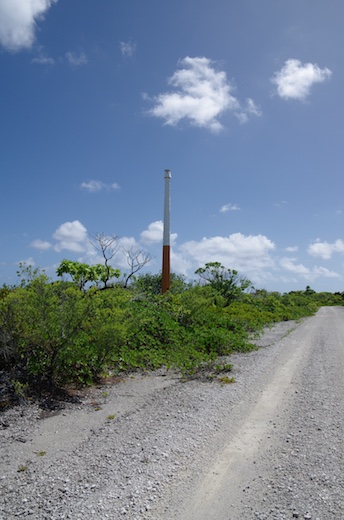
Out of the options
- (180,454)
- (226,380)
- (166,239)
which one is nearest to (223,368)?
(226,380)

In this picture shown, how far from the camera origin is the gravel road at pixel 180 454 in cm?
325

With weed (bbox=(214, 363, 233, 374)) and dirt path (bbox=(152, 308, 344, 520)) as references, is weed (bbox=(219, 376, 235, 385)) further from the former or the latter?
weed (bbox=(214, 363, 233, 374))

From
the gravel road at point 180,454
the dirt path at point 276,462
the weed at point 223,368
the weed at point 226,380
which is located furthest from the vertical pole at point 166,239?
the dirt path at point 276,462

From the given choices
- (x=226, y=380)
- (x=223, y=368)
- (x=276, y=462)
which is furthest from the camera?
(x=223, y=368)

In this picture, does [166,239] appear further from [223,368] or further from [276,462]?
[276,462]

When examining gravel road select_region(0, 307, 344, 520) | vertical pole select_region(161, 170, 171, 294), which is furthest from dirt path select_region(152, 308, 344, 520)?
vertical pole select_region(161, 170, 171, 294)

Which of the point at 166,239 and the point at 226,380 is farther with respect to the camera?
the point at 166,239

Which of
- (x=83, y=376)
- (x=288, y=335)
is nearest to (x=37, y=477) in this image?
(x=83, y=376)

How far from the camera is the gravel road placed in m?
3.25

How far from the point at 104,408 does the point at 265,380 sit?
326 centimetres

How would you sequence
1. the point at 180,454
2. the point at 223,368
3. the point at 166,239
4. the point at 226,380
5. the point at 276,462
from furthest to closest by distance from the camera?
the point at 166,239, the point at 223,368, the point at 226,380, the point at 180,454, the point at 276,462

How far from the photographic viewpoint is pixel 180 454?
4.19 metres

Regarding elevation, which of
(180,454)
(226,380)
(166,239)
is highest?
(166,239)

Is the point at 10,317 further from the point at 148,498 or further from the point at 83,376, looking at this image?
the point at 148,498
